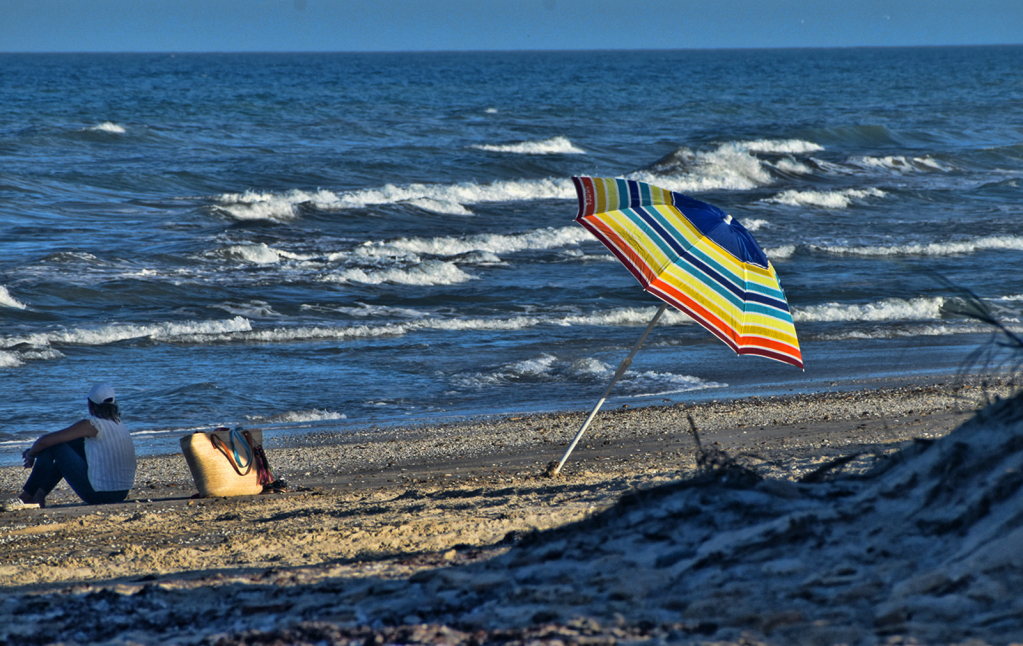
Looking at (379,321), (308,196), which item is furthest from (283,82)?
(379,321)

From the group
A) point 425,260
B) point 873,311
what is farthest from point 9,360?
point 873,311

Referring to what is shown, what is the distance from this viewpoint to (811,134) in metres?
38.1

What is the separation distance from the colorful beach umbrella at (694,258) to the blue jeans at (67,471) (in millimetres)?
3581

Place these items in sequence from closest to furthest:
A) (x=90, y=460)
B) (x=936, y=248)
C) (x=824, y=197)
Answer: (x=90, y=460), (x=936, y=248), (x=824, y=197)

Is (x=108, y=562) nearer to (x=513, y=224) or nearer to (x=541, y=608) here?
(x=541, y=608)

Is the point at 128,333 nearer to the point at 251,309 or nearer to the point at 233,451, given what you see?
the point at 251,309

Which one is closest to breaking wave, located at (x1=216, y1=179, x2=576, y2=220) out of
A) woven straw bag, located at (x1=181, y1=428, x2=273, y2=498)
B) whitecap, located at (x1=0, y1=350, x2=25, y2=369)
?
whitecap, located at (x1=0, y1=350, x2=25, y2=369)

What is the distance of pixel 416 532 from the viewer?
15.1ft

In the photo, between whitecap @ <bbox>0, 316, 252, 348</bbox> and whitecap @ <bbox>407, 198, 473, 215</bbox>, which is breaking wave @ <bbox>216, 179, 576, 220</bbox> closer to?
whitecap @ <bbox>407, 198, 473, 215</bbox>

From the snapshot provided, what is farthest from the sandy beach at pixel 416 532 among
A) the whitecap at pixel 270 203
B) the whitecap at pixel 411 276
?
the whitecap at pixel 270 203

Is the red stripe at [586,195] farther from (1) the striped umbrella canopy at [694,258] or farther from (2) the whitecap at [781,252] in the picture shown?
(2) the whitecap at [781,252]

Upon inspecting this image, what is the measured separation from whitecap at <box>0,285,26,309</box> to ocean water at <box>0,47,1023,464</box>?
56 mm

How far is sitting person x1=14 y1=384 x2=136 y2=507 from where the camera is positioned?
6.05 metres

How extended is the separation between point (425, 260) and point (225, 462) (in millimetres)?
10426
